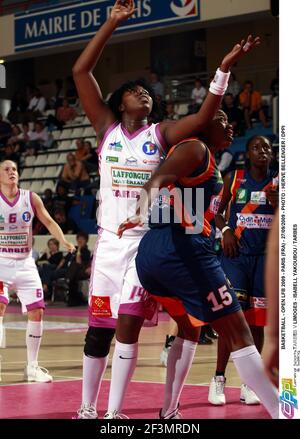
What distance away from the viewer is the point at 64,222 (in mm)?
17078

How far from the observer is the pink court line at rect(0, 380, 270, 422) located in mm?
5301

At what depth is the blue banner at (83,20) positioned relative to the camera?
→ 17.1 meters

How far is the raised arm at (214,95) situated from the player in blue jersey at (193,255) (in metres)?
0.14

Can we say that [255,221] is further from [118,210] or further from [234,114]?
[234,114]

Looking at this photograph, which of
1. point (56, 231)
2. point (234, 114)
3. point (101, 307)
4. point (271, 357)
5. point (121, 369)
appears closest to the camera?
point (271, 357)

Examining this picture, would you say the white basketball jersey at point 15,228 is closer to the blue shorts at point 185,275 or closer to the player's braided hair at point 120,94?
the player's braided hair at point 120,94

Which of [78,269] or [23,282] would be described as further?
[78,269]

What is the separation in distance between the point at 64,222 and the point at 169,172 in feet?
43.2

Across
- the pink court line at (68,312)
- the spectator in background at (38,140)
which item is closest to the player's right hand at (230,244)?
the pink court line at (68,312)

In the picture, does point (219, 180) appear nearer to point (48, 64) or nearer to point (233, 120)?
point (233, 120)

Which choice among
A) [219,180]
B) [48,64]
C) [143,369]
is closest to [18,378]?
[143,369]

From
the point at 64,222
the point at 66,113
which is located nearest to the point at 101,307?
the point at 64,222

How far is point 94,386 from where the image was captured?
4895mm

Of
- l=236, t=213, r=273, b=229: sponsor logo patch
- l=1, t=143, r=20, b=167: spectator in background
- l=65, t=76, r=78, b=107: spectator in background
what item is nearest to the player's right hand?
l=236, t=213, r=273, b=229: sponsor logo patch
